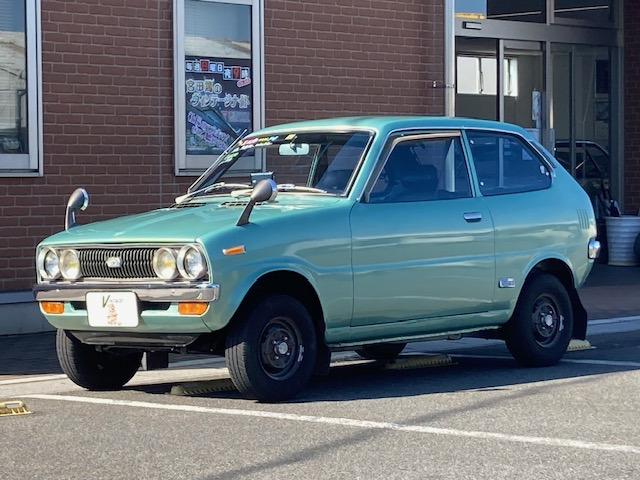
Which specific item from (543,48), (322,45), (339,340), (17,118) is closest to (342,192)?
(339,340)

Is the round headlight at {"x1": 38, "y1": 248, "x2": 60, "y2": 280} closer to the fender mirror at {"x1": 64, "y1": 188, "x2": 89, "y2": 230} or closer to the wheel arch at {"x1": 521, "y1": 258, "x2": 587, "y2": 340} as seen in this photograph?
the fender mirror at {"x1": 64, "y1": 188, "x2": 89, "y2": 230}

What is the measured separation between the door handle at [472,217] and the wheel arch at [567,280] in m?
0.69

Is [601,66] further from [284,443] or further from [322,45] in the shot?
[284,443]

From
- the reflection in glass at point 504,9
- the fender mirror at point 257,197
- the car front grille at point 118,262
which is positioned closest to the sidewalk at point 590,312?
the car front grille at point 118,262

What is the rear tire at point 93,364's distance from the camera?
8539 millimetres

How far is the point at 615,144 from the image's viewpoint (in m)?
20.0

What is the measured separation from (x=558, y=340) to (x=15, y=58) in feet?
18.6

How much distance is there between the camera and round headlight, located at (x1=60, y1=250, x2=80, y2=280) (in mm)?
8164

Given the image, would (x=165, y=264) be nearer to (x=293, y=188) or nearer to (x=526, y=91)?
(x=293, y=188)

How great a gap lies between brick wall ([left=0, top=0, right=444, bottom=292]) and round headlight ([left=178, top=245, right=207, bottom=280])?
15.7ft

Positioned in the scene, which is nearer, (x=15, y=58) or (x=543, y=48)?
(x=15, y=58)

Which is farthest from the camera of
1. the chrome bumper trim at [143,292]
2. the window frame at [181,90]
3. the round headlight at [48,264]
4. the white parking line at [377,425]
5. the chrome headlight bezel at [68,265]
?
the window frame at [181,90]

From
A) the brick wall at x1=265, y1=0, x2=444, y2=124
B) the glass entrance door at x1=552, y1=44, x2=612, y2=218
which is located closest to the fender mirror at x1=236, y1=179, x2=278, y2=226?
→ the brick wall at x1=265, y1=0, x2=444, y2=124

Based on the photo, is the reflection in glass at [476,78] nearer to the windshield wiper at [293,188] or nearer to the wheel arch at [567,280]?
the wheel arch at [567,280]
